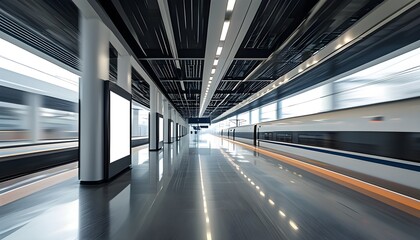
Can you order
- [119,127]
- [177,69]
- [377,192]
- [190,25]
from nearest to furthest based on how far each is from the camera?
1. [377,192]
2. [119,127]
3. [190,25]
4. [177,69]

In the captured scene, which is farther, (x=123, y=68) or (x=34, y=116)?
(x=34, y=116)

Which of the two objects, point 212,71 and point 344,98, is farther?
point 212,71

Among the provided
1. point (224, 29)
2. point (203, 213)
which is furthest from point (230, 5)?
point (203, 213)

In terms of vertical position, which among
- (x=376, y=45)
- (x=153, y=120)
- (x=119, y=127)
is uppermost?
(x=376, y=45)

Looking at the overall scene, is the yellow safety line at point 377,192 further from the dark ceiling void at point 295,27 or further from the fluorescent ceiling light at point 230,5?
the fluorescent ceiling light at point 230,5

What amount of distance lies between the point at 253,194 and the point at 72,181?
458 centimetres

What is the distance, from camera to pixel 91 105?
5129 millimetres

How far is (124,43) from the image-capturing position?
6.84m

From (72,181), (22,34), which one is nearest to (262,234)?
(72,181)

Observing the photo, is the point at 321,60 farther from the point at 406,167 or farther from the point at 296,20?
the point at 406,167

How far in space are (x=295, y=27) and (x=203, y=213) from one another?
19.5ft

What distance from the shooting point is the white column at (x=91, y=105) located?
5098mm

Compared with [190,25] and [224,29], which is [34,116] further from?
[224,29]

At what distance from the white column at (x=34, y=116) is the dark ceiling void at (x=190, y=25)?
5.81 meters
